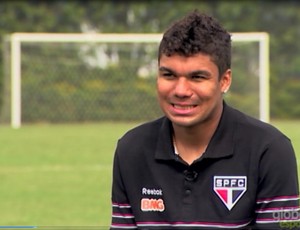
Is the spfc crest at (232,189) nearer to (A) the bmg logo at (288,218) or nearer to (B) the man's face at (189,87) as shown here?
(A) the bmg logo at (288,218)

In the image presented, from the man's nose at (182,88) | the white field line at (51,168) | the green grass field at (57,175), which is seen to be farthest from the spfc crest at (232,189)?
the white field line at (51,168)

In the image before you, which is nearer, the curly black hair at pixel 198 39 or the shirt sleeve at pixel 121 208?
the curly black hair at pixel 198 39

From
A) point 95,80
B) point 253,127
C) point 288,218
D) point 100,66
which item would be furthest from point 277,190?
point 100,66

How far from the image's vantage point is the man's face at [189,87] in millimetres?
2893

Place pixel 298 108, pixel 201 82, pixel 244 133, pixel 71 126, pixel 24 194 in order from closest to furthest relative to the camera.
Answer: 1. pixel 201 82
2. pixel 244 133
3. pixel 24 194
4. pixel 71 126
5. pixel 298 108

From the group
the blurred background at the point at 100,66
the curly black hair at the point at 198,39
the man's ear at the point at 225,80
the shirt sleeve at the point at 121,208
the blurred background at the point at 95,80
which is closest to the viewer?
the curly black hair at the point at 198,39

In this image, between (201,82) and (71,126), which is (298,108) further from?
(201,82)

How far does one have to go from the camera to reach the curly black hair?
2871 mm

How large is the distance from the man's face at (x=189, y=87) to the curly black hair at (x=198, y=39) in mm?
23

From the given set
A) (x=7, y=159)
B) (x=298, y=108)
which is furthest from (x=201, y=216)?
(x=298, y=108)

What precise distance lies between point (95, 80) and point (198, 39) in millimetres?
14831

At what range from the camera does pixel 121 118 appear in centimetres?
1756

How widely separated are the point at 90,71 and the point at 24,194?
9402 mm

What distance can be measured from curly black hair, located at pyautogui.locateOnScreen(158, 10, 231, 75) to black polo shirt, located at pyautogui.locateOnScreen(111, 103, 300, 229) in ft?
1.03
